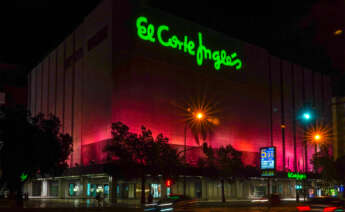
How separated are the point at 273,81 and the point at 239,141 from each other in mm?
18847

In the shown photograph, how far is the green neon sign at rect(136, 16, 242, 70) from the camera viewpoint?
6832 cm

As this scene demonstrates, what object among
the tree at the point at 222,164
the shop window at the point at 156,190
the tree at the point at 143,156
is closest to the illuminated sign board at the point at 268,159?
the tree at the point at 143,156

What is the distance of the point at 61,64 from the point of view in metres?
83.8

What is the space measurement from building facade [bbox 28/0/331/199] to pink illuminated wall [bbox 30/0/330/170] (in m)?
0.17

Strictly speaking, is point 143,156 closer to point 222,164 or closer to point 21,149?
point 21,149

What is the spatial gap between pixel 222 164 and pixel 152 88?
55.6 ft

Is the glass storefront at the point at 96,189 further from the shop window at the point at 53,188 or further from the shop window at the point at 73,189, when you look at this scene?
the shop window at the point at 53,188

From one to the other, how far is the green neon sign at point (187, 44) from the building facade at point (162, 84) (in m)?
0.17

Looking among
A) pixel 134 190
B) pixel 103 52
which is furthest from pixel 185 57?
pixel 134 190

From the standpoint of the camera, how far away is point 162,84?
69500mm

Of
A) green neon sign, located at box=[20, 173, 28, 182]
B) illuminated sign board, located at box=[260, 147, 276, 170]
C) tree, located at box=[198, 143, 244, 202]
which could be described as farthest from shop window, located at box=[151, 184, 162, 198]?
illuminated sign board, located at box=[260, 147, 276, 170]

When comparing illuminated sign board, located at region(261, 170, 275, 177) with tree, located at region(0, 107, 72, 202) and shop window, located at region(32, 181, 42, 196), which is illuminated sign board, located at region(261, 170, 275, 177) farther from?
shop window, located at region(32, 181, 42, 196)

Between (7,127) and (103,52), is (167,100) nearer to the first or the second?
(103,52)

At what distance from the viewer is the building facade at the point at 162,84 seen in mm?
65750
